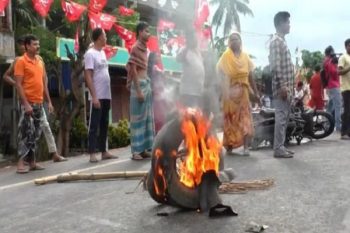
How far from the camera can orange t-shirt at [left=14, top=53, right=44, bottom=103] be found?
7.14m

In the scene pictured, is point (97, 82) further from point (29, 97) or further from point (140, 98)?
point (29, 97)

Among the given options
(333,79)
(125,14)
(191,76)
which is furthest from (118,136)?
(191,76)

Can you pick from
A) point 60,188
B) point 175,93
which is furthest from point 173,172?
point 60,188

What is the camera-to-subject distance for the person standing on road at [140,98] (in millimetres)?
7449

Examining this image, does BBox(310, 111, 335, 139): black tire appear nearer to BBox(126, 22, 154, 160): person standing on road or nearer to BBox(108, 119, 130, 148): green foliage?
BBox(126, 22, 154, 160): person standing on road

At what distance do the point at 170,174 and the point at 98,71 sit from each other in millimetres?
3697

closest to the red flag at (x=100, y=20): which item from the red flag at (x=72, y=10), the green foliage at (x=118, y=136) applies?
the red flag at (x=72, y=10)

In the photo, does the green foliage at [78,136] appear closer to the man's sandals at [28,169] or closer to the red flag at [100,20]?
the red flag at [100,20]

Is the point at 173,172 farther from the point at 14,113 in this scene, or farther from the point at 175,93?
the point at 14,113

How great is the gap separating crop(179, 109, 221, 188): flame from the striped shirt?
3.20 metres

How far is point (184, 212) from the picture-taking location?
165 inches

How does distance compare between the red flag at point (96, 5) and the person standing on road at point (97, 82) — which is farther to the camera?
the red flag at point (96, 5)

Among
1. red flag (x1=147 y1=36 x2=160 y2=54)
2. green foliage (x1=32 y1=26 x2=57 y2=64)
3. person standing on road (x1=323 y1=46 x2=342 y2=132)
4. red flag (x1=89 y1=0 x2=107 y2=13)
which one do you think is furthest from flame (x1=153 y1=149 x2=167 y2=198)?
green foliage (x1=32 y1=26 x2=57 y2=64)

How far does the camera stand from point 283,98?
7.29 meters
